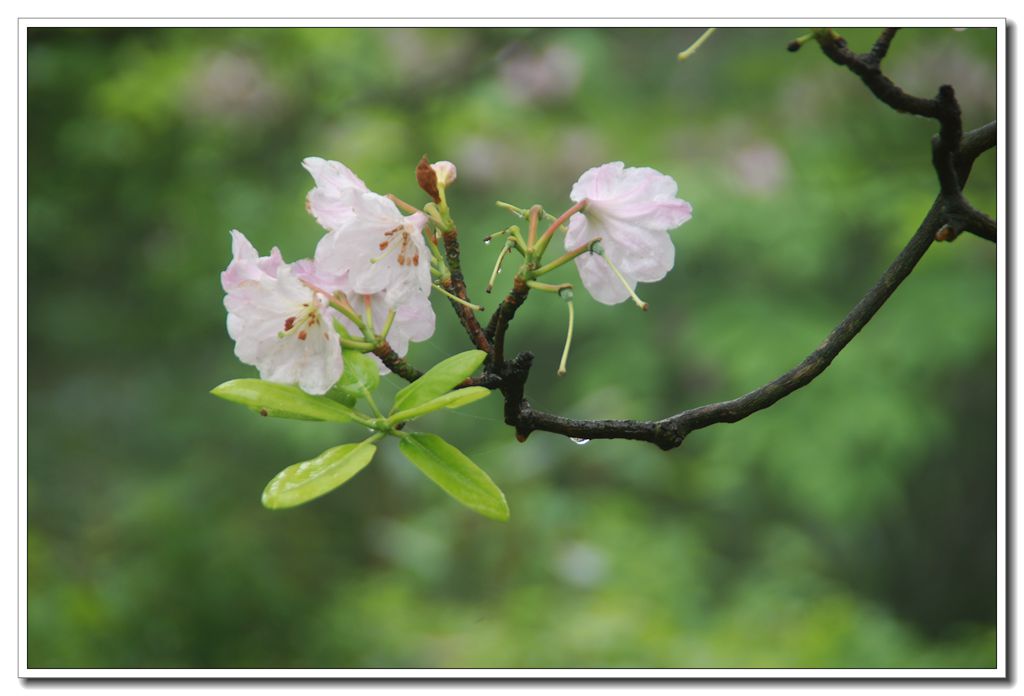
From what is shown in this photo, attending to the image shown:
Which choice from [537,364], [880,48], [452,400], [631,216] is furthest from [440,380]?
[537,364]

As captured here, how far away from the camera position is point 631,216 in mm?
487

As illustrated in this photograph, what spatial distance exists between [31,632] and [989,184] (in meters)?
1.99

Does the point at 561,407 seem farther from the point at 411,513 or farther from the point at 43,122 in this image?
the point at 43,122

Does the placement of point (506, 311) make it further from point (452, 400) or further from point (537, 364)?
point (537, 364)

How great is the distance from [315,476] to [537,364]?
6.79 ft

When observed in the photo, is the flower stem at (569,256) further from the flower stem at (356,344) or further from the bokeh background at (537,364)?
the bokeh background at (537,364)

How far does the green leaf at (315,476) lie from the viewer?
1.33ft

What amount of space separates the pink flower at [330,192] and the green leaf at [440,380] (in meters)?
0.09

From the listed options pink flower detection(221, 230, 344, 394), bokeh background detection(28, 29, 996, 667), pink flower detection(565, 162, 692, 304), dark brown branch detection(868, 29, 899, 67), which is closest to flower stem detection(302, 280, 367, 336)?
pink flower detection(221, 230, 344, 394)

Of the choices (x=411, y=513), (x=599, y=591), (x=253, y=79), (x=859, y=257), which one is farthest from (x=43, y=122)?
(x=859, y=257)

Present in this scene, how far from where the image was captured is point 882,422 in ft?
6.88

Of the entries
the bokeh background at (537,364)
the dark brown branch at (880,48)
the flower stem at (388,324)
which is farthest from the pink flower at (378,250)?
the bokeh background at (537,364)

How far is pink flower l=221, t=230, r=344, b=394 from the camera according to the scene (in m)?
0.44

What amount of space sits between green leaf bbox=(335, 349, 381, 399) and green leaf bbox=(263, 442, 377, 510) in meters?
0.03
